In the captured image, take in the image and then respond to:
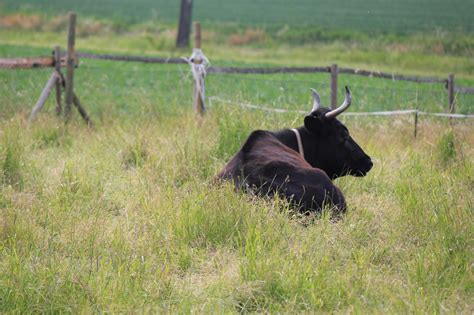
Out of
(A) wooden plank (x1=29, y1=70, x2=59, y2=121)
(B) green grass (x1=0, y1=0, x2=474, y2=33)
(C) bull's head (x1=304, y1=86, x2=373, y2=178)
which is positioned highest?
(C) bull's head (x1=304, y1=86, x2=373, y2=178)

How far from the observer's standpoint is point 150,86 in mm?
20203

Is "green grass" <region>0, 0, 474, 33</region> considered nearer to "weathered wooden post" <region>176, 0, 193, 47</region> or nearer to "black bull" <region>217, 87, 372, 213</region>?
"weathered wooden post" <region>176, 0, 193, 47</region>

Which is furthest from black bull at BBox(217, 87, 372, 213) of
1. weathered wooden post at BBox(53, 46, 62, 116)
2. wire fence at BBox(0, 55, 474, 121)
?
weathered wooden post at BBox(53, 46, 62, 116)

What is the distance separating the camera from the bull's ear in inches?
296

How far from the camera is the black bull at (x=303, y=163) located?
258 inches

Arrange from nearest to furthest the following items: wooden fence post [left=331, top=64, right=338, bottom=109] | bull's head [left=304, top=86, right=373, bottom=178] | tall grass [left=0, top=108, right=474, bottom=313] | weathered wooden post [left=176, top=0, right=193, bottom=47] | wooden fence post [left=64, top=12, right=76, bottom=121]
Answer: tall grass [left=0, top=108, right=474, bottom=313] < bull's head [left=304, top=86, right=373, bottom=178] < wooden fence post [left=64, top=12, right=76, bottom=121] < wooden fence post [left=331, top=64, right=338, bottom=109] < weathered wooden post [left=176, top=0, right=193, bottom=47]

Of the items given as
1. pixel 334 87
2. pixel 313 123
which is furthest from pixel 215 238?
pixel 334 87

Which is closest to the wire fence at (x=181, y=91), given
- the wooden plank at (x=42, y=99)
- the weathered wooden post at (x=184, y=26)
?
the wooden plank at (x=42, y=99)

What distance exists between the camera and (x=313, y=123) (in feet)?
24.9

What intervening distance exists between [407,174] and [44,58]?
597 cm

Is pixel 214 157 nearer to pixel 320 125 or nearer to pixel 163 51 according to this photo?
pixel 320 125

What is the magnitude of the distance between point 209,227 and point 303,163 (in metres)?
1.42

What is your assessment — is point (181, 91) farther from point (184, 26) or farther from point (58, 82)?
point (184, 26)

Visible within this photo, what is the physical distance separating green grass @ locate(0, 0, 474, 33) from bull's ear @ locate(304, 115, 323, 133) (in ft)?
73.5
